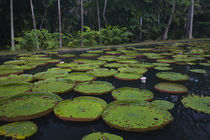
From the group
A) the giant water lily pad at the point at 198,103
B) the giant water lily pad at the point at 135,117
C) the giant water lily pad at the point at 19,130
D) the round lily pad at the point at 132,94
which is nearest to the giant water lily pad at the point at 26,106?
the giant water lily pad at the point at 19,130

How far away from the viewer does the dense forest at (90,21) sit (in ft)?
29.2

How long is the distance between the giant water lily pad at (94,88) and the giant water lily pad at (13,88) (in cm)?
94

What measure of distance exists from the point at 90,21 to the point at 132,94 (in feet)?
46.4

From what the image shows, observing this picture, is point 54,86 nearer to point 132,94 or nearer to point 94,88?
point 94,88

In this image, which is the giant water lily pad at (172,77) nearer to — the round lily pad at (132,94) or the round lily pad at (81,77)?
the round lily pad at (132,94)

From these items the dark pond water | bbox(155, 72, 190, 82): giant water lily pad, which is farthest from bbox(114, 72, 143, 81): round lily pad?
the dark pond water

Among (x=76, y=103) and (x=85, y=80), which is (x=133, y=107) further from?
(x=85, y=80)

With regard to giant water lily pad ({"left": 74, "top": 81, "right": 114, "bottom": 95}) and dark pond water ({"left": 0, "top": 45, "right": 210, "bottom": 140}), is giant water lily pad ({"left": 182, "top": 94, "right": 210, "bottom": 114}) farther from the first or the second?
giant water lily pad ({"left": 74, "top": 81, "right": 114, "bottom": 95})

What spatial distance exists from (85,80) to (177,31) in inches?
592

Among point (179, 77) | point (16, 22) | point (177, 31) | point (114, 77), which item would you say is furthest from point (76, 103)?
point (177, 31)

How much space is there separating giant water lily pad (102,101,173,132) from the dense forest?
7.27 meters

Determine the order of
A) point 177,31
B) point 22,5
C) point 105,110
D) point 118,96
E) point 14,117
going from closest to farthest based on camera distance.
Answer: point 14,117
point 105,110
point 118,96
point 22,5
point 177,31

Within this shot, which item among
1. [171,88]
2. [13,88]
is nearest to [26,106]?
[13,88]

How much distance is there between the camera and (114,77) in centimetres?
387
